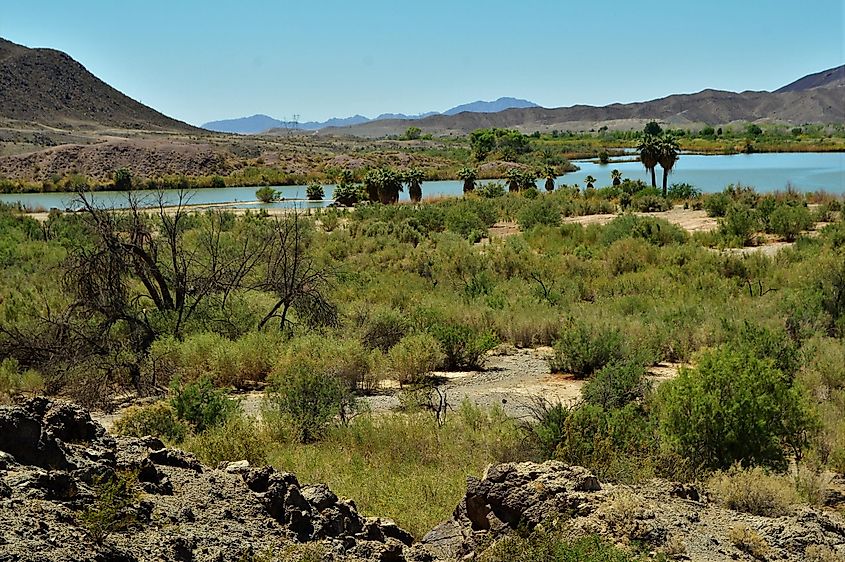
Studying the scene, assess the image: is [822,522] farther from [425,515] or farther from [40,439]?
[40,439]

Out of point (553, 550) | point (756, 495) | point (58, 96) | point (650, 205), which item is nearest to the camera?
point (553, 550)

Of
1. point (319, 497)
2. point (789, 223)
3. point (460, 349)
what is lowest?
point (460, 349)

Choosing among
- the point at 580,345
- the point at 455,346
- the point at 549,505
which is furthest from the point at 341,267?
the point at 549,505

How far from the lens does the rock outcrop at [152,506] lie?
168 inches

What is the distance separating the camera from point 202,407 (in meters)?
10.8

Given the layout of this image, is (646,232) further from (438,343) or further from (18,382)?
(18,382)

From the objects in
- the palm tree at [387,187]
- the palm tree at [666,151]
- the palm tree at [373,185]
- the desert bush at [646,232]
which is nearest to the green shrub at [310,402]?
the desert bush at [646,232]

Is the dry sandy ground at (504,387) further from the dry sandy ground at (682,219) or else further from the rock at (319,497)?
the dry sandy ground at (682,219)

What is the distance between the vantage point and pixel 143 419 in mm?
9891

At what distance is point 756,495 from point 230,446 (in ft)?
16.5

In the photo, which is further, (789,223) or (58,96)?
(58,96)

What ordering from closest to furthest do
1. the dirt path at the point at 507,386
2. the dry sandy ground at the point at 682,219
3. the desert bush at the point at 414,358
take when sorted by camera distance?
the dirt path at the point at 507,386 → the desert bush at the point at 414,358 → the dry sandy ground at the point at 682,219

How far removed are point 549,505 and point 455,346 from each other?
9614 millimetres

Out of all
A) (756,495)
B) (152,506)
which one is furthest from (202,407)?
(756,495)
